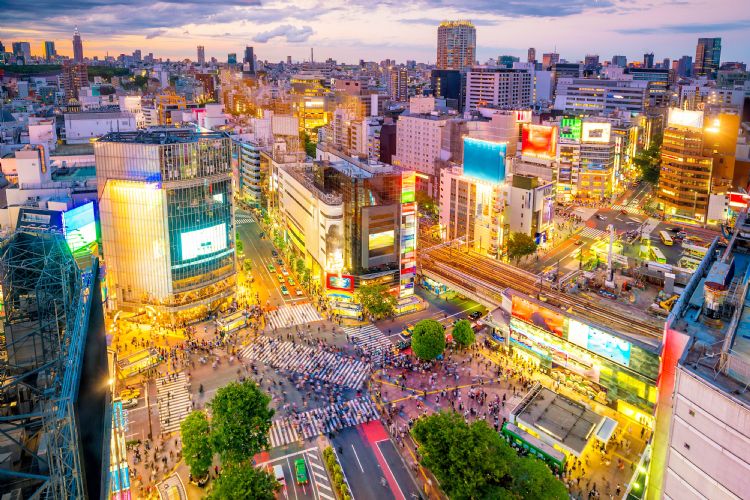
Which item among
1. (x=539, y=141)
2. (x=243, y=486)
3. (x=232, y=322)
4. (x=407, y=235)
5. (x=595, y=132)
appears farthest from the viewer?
(x=595, y=132)

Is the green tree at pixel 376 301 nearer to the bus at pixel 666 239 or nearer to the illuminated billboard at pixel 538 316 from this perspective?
the illuminated billboard at pixel 538 316

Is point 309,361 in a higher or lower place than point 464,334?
lower

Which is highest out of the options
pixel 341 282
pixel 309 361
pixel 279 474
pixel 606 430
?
pixel 341 282

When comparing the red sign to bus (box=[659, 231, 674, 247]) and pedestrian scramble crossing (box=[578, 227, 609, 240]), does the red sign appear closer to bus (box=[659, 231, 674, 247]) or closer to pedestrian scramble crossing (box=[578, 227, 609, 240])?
pedestrian scramble crossing (box=[578, 227, 609, 240])

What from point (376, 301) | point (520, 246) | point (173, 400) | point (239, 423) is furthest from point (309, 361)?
point (520, 246)

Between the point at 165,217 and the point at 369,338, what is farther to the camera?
the point at 165,217

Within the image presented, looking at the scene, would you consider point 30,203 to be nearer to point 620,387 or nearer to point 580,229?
point 620,387

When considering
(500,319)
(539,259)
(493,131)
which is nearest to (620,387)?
(500,319)

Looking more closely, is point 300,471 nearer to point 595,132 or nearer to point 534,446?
point 534,446

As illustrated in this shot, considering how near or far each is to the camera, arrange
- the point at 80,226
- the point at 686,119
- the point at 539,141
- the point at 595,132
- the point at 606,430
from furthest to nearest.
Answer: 1. the point at 595,132
2. the point at 539,141
3. the point at 686,119
4. the point at 80,226
5. the point at 606,430
